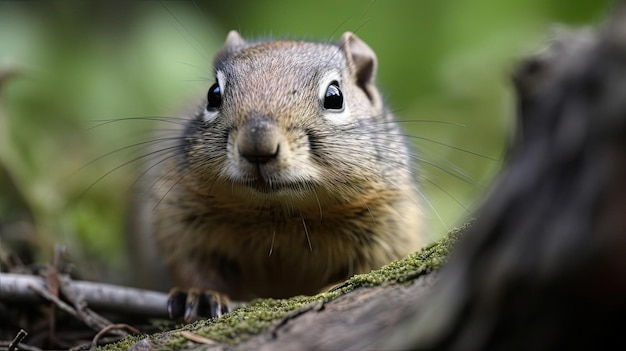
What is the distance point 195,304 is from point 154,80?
15.4 ft

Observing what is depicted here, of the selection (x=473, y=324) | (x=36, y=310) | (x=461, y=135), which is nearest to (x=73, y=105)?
(x=461, y=135)

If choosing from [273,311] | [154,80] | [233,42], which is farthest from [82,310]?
[154,80]

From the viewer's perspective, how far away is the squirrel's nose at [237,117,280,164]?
3.32m

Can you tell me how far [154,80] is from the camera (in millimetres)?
8148

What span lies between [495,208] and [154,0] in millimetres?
8001

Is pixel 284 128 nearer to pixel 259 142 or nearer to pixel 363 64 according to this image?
pixel 259 142

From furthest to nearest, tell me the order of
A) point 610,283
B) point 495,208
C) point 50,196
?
point 50,196
point 495,208
point 610,283

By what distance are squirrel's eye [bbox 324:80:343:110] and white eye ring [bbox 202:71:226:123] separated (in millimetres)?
510

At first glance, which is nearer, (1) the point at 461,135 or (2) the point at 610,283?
(2) the point at 610,283

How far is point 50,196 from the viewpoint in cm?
605

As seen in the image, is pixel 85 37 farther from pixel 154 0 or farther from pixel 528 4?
pixel 528 4

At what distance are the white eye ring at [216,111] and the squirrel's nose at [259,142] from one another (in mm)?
615

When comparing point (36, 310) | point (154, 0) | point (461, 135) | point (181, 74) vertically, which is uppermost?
point (154, 0)

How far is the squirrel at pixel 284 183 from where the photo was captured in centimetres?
359
